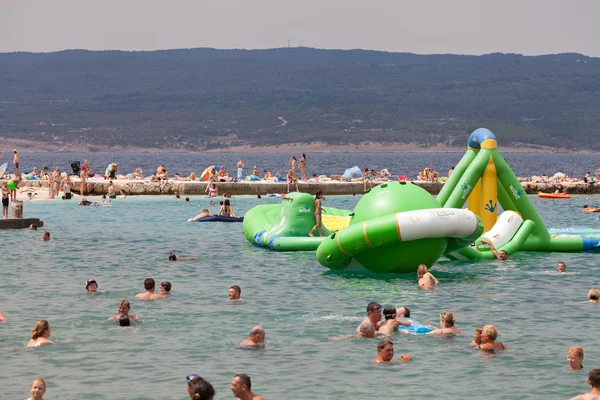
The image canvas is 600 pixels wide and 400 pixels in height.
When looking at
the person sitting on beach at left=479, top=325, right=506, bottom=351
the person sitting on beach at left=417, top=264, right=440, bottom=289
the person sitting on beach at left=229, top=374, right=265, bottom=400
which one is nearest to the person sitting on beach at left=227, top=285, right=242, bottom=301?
the person sitting on beach at left=417, top=264, right=440, bottom=289

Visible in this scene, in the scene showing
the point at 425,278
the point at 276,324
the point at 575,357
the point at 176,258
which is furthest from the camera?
the point at 176,258

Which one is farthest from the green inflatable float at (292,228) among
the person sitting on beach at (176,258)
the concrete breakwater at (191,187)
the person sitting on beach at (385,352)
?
the concrete breakwater at (191,187)

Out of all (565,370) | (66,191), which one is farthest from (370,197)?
(66,191)

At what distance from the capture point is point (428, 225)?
70.5 feet

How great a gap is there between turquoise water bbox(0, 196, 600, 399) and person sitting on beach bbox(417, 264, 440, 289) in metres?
0.21

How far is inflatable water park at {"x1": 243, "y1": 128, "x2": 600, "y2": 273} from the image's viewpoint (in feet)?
71.3

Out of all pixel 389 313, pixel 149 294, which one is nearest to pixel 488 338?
pixel 389 313

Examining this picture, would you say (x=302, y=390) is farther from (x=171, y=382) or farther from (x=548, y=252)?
(x=548, y=252)

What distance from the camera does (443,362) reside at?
15266 millimetres

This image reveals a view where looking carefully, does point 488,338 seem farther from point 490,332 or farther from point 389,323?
point 389,323

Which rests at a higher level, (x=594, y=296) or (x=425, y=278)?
(x=425, y=278)

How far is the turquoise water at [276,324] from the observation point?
14242 millimetres

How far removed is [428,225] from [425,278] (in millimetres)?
1115

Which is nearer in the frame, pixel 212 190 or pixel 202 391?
pixel 202 391
